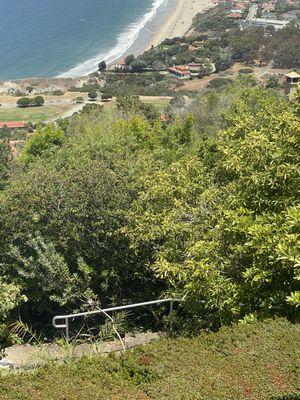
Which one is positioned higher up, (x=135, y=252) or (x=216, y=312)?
(x=216, y=312)

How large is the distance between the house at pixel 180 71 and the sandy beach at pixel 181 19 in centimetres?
540

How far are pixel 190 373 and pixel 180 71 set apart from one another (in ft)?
231

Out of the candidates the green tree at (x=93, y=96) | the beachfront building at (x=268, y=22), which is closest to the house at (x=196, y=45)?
the beachfront building at (x=268, y=22)

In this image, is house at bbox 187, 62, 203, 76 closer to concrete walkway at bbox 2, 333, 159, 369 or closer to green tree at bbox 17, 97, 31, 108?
green tree at bbox 17, 97, 31, 108

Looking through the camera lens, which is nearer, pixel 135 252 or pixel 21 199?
pixel 135 252

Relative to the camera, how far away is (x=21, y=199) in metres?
12.0

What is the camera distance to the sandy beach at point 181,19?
82.1 metres

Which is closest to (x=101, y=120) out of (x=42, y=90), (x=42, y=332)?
(x=42, y=332)

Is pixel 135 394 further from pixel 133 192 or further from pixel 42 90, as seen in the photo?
pixel 42 90

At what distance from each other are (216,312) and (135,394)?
2.24 metres

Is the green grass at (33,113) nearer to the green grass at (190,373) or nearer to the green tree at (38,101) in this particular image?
the green tree at (38,101)

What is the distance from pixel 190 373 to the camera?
586cm

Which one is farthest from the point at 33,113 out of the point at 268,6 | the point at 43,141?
A: the point at 268,6

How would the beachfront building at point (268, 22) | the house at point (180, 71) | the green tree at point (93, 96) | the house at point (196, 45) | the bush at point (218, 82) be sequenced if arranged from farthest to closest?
the beachfront building at point (268, 22) < the house at point (196, 45) < the house at point (180, 71) < the bush at point (218, 82) < the green tree at point (93, 96)
